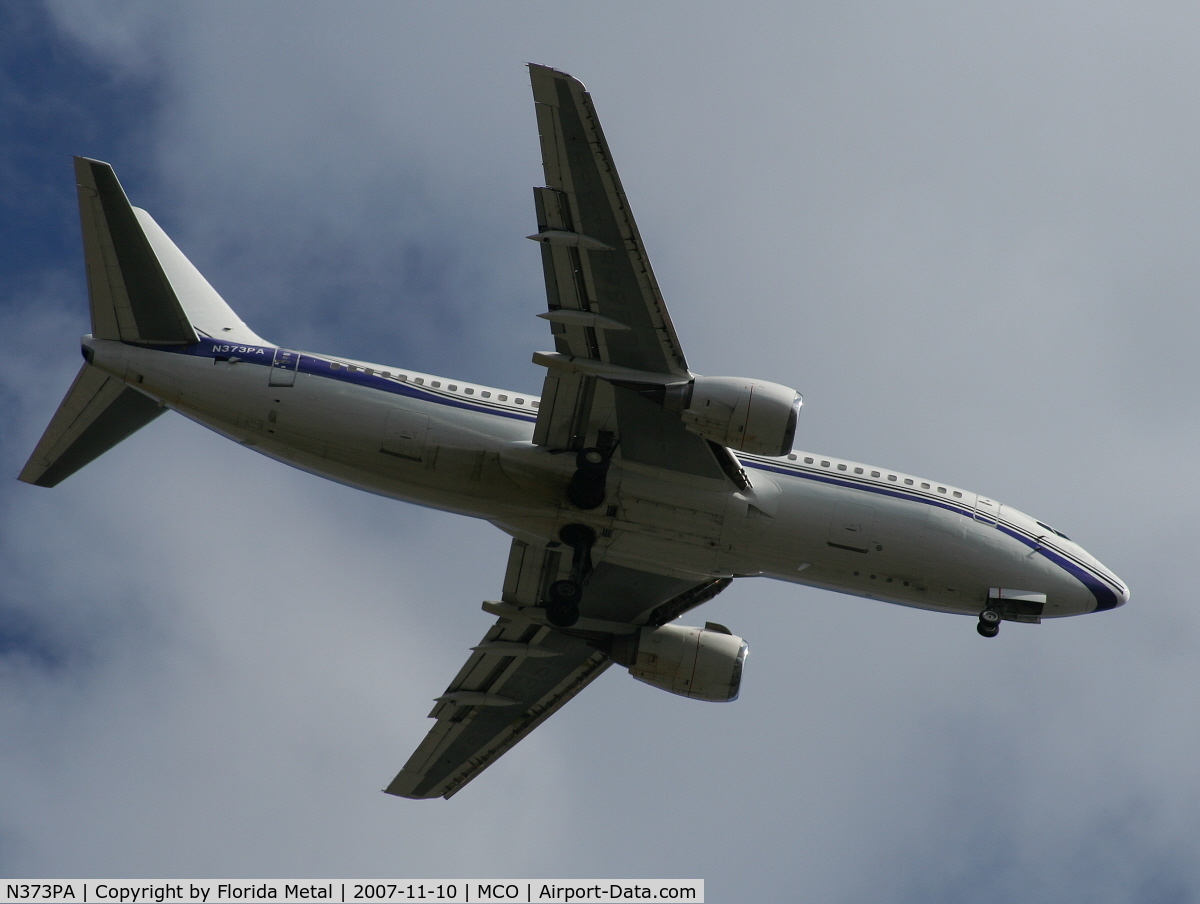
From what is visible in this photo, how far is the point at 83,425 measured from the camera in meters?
Answer: 29.0

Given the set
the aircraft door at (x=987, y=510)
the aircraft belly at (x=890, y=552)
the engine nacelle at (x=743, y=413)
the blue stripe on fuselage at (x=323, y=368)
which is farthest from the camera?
the aircraft door at (x=987, y=510)

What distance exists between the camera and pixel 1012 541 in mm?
30922

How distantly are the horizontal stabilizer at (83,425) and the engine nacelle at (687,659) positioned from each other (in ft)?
45.5

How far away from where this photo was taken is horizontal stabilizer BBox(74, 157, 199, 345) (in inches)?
1029

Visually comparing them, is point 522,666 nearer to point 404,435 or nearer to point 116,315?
point 404,435

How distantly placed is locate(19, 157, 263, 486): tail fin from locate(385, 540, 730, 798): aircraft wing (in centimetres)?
981

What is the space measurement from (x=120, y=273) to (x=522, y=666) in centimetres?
1556

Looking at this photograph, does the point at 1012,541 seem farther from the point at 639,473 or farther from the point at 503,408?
the point at 503,408

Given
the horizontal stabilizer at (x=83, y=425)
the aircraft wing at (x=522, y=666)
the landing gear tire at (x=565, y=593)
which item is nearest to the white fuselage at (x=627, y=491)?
the landing gear tire at (x=565, y=593)

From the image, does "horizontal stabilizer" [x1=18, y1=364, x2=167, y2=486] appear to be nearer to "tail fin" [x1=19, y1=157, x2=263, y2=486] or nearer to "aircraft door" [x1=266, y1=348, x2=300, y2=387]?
"tail fin" [x1=19, y1=157, x2=263, y2=486]

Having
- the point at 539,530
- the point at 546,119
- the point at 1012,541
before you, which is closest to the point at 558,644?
the point at 539,530

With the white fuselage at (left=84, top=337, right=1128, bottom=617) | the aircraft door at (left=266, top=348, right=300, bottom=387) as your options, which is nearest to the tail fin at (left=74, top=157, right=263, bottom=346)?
the white fuselage at (left=84, top=337, right=1128, bottom=617)

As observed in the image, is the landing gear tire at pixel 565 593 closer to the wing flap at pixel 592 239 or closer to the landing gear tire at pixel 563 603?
the landing gear tire at pixel 563 603

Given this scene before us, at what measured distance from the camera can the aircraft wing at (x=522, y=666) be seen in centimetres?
3388
